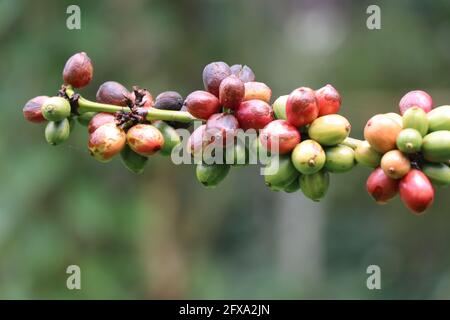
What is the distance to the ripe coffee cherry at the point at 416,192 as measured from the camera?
1.02 metres

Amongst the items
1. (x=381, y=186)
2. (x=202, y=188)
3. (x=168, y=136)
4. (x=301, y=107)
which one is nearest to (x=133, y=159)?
(x=168, y=136)

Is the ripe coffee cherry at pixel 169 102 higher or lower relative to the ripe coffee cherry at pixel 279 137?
higher

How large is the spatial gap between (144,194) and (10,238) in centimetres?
97

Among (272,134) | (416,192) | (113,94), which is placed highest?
(113,94)

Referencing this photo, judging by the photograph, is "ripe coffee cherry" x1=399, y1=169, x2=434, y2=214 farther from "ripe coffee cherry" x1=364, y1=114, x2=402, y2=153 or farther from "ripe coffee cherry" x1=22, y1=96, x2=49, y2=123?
"ripe coffee cherry" x1=22, y1=96, x2=49, y2=123

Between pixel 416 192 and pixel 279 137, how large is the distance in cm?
24

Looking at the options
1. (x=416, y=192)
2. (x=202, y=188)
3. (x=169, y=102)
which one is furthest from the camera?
(x=202, y=188)

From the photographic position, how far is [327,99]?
114 cm

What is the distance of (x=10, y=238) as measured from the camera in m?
3.00

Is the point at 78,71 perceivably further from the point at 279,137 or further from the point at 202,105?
the point at 279,137

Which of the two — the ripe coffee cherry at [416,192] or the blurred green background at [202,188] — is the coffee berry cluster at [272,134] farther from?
the blurred green background at [202,188]

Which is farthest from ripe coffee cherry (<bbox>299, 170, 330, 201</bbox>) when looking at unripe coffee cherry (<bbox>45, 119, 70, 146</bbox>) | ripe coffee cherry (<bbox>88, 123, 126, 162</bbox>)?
unripe coffee cherry (<bbox>45, 119, 70, 146</bbox>)

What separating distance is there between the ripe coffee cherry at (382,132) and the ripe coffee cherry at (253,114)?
0.17 m

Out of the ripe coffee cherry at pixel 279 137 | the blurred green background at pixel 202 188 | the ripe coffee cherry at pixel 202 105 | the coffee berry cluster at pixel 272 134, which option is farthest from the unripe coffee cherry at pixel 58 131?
the blurred green background at pixel 202 188
